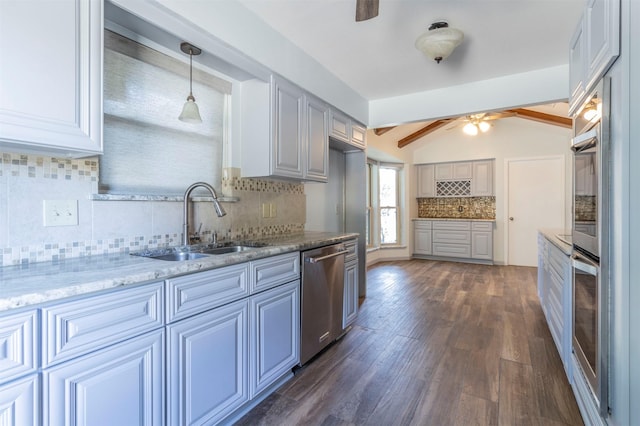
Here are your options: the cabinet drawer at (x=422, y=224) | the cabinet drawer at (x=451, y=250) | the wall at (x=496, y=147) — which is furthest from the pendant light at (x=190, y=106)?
the cabinet drawer at (x=451, y=250)

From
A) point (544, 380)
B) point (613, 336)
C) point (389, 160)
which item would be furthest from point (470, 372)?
point (389, 160)

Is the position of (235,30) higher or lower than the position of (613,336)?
higher

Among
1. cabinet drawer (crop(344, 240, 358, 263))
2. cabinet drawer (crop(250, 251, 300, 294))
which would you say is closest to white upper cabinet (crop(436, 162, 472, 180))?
cabinet drawer (crop(344, 240, 358, 263))

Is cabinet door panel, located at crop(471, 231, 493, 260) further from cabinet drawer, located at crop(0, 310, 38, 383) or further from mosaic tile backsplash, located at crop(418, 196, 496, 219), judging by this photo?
cabinet drawer, located at crop(0, 310, 38, 383)

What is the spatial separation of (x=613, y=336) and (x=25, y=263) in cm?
250

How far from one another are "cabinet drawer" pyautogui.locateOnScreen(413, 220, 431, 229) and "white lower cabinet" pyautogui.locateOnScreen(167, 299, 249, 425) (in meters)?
5.61

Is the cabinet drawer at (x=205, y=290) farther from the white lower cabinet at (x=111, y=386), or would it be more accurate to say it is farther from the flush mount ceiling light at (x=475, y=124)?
the flush mount ceiling light at (x=475, y=124)

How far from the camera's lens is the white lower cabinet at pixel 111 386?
0.99 m

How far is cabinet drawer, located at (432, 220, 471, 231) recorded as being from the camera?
620cm

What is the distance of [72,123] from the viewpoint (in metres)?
1.22

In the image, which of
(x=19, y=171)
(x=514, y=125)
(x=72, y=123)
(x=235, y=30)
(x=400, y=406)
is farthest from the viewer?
(x=514, y=125)

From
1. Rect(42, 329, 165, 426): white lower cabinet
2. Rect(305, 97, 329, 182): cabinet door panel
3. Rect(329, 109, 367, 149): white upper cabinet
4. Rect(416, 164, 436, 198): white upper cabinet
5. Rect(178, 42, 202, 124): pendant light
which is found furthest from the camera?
Rect(416, 164, 436, 198): white upper cabinet

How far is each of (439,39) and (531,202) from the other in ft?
16.3

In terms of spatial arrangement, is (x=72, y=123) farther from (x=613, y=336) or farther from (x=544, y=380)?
(x=544, y=380)
